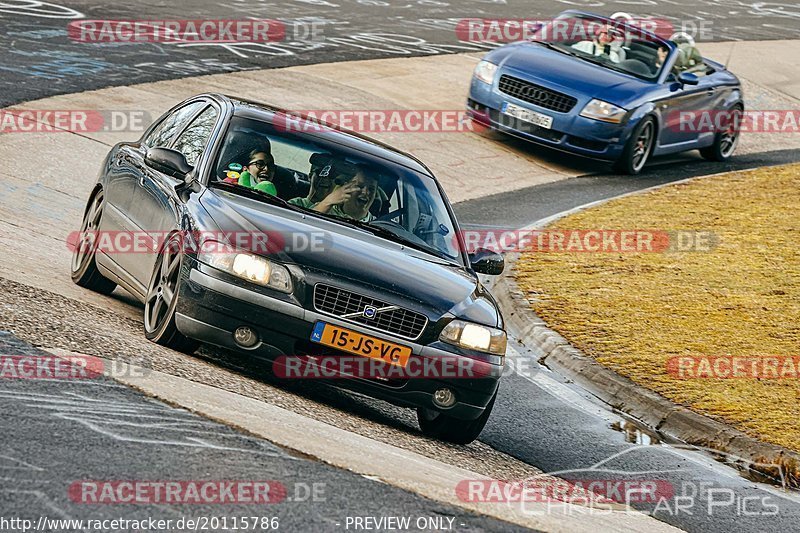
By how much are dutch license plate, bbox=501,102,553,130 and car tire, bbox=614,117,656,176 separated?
3.92 feet

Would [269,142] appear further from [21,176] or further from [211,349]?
[21,176]

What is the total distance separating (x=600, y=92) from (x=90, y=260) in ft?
31.9

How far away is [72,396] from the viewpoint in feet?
21.8

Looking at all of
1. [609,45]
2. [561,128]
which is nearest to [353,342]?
[561,128]

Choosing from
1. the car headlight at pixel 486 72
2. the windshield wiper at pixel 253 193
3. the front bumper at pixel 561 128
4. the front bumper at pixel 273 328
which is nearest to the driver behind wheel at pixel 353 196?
the windshield wiper at pixel 253 193

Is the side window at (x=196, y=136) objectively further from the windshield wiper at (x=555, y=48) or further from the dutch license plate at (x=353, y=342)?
the windshield wiper at (x=555, y=48)

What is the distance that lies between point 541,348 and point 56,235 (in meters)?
4.16

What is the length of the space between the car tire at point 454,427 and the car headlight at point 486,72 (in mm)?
10660

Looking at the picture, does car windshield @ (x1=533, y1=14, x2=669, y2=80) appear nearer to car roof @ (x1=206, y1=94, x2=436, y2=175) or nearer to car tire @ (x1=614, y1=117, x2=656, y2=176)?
car tire @ (x1=614, y1=117, x2=656, y2=176)

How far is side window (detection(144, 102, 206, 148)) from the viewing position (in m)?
9.48

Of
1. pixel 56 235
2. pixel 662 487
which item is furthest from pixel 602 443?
pixel 56 235

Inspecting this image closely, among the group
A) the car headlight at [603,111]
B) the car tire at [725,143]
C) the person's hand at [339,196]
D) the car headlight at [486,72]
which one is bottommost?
the car tire at [725,143]

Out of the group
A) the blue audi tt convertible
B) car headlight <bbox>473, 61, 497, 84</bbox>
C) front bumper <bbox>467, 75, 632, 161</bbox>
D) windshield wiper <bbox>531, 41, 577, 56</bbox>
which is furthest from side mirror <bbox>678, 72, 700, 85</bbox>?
car headlight <bbox>473, 61, 497, 84</bbox>

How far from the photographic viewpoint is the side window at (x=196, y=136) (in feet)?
28.9
